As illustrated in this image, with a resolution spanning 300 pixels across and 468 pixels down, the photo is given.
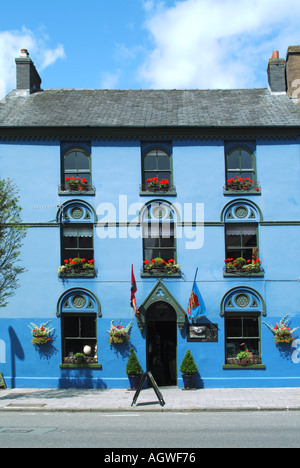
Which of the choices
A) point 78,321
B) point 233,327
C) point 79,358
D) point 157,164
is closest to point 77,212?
point 157,164

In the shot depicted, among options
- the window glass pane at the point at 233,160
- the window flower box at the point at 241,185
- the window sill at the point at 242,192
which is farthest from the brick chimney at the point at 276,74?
the window sill at the point at 242,192

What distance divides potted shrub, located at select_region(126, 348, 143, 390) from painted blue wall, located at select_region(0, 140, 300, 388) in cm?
45

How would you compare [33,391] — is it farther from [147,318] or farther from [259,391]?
[259,391]

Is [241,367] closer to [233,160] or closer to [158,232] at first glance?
[158,232]

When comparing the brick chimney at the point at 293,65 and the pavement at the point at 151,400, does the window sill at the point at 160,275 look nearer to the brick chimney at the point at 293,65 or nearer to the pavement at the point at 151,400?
the pavement at the point at 151,400

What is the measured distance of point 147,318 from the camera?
62.7 ft

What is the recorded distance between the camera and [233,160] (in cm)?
1992

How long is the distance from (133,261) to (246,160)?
586cm

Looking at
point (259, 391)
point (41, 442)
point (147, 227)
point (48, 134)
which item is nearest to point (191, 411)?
point (259, 391)

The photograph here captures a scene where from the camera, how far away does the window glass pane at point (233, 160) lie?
19.9 meters

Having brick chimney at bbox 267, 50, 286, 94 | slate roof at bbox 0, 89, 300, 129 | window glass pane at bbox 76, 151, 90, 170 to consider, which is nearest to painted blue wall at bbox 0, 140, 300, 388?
window glass pane at bbox 76, 151, 90, 170

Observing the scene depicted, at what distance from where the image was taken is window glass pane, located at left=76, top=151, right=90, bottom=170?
786 inches
